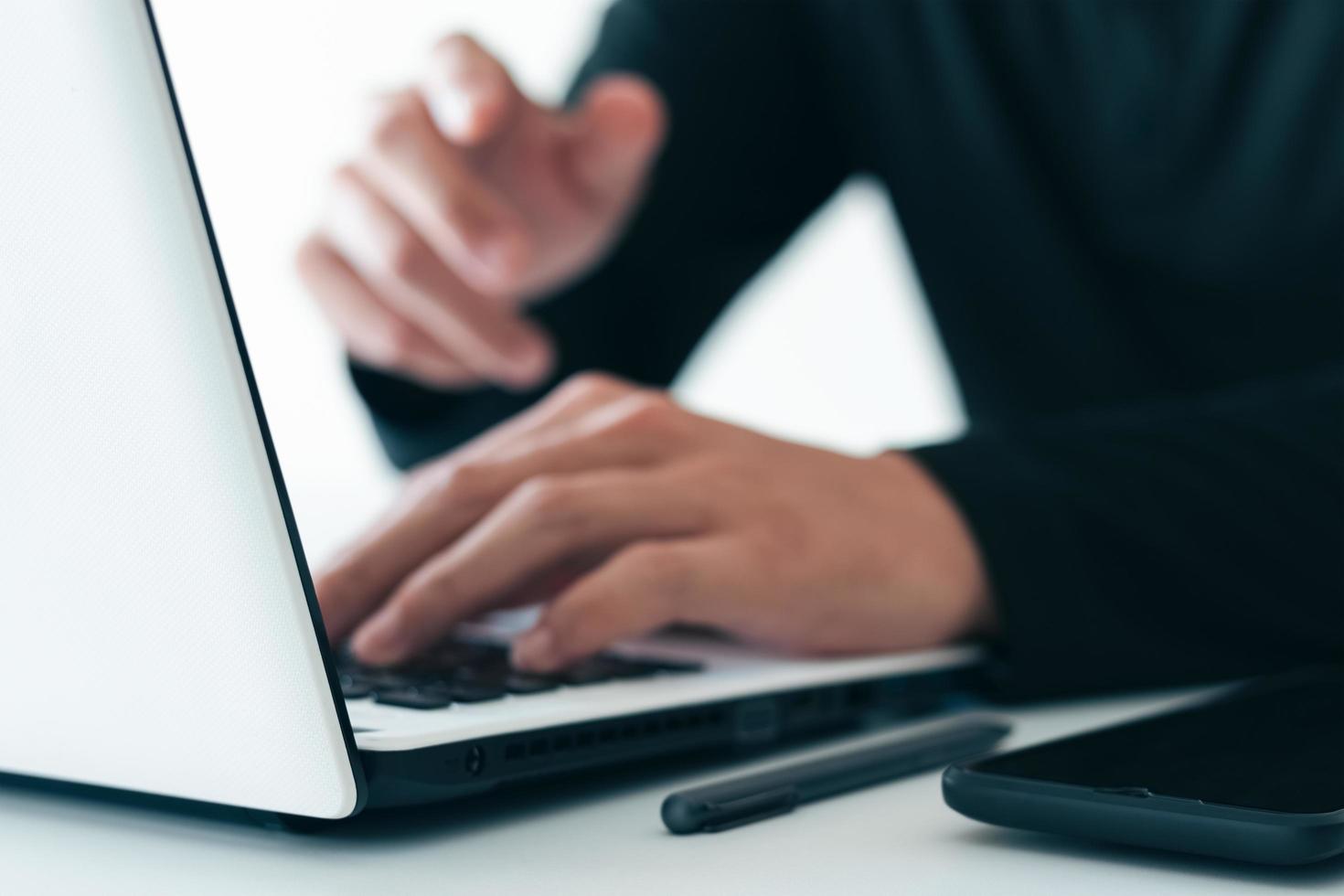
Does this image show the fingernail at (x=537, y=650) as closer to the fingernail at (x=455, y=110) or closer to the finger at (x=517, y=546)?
the finger at (x=517, y=546)

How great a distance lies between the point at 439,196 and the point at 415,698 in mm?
452

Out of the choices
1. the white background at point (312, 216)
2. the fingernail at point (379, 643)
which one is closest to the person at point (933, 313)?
the fingernail at point (379, 643)

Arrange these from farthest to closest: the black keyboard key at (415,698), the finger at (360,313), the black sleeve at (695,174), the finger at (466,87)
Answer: the black sleeve at (695,174), the finger at (360,313), the finger at (466,87), the black keyboard key at (415,698)

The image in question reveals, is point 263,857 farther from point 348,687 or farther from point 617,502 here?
point 617,502

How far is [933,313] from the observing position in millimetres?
1093

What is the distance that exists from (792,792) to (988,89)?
2.65ft

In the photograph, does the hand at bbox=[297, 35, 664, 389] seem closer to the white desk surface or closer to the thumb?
the thumb

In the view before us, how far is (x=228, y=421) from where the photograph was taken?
0.25m

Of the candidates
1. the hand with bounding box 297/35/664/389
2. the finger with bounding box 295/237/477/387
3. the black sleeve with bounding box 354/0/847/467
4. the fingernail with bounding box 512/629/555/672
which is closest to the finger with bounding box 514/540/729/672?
the fingernail with bounding box 512/629/555/672

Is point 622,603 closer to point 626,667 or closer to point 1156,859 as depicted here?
point 626,667

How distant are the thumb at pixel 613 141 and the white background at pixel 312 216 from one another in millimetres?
808

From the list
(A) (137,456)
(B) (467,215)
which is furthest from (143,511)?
(B) (467,215)

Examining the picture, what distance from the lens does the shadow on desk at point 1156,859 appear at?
278mm

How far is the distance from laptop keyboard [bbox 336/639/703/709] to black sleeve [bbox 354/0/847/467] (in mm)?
599
